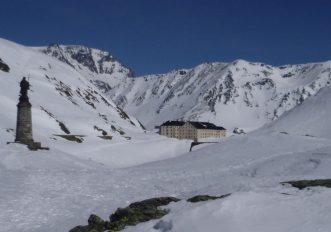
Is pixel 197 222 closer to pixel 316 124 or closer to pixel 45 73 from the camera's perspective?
pixel 316 124

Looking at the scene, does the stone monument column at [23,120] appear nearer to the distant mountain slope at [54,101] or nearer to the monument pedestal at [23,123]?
the monument pedestal at [23,123]

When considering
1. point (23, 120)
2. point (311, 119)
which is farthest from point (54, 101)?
point (23, 120)

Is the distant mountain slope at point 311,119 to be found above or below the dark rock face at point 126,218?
above

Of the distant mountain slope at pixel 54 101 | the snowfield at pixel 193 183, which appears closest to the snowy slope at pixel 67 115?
the distant mountain slope at pixel 54 101

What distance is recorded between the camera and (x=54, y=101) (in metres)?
108

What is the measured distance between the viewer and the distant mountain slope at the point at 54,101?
8750cm

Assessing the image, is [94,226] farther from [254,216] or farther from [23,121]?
[23,121]

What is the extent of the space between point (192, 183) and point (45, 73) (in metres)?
107

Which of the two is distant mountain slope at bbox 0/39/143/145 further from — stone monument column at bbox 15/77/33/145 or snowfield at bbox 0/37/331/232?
stone monument column at bbox 15/77/33/145

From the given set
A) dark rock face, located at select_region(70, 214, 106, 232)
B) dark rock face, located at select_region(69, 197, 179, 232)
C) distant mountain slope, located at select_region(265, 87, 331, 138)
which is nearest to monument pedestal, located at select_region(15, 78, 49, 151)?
distant mountain slope, located at select_region(265, 87, 331, 138)

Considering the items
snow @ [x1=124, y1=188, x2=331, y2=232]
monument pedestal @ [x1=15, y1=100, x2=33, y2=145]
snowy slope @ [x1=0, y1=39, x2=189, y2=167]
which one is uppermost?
snowy slope @ [x1=0, y1=39, x2=189, y2=167]

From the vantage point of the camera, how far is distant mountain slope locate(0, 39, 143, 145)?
87.5 metres

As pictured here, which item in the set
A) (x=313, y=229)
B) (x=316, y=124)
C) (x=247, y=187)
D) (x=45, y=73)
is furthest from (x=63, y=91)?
(x=313, y=229)

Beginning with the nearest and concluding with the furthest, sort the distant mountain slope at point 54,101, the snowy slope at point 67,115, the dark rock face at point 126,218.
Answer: the dark rock face at point 126,218
the snowy slope at point 67,115
the distant mountain slope at point 54,101
